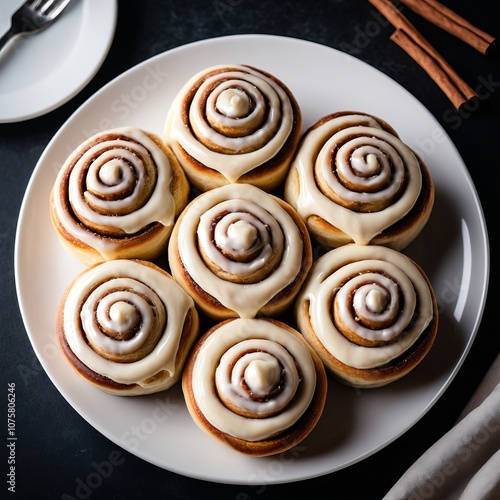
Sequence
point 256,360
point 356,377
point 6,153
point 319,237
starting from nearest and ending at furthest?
1. point 256,360
2. point 356,377
3. point 319,237
4. point 6,153

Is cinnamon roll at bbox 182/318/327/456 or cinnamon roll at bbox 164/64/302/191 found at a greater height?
cinnamon roll at bbox 164/64/302/191

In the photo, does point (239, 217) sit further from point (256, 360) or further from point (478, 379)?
point (478, 379)

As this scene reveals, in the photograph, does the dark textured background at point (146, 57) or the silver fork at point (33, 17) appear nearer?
the dark textured background at point (146, 57)

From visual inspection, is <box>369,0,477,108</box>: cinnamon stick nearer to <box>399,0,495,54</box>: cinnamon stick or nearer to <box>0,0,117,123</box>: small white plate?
<box>399,0,495,54</box>: cinnamon stick

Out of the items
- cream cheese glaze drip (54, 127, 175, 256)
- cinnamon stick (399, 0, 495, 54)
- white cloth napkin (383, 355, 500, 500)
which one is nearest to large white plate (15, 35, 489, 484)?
white cloth napkin (383, 355, 500, 500)

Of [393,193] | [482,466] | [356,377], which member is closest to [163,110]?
[393,193]

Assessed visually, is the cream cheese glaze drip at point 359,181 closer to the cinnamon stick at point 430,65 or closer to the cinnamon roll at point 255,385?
the cinnamon roll at point 255,385

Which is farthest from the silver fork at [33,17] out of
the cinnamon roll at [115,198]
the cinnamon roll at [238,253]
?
the cinnamon roll at [238,253]
